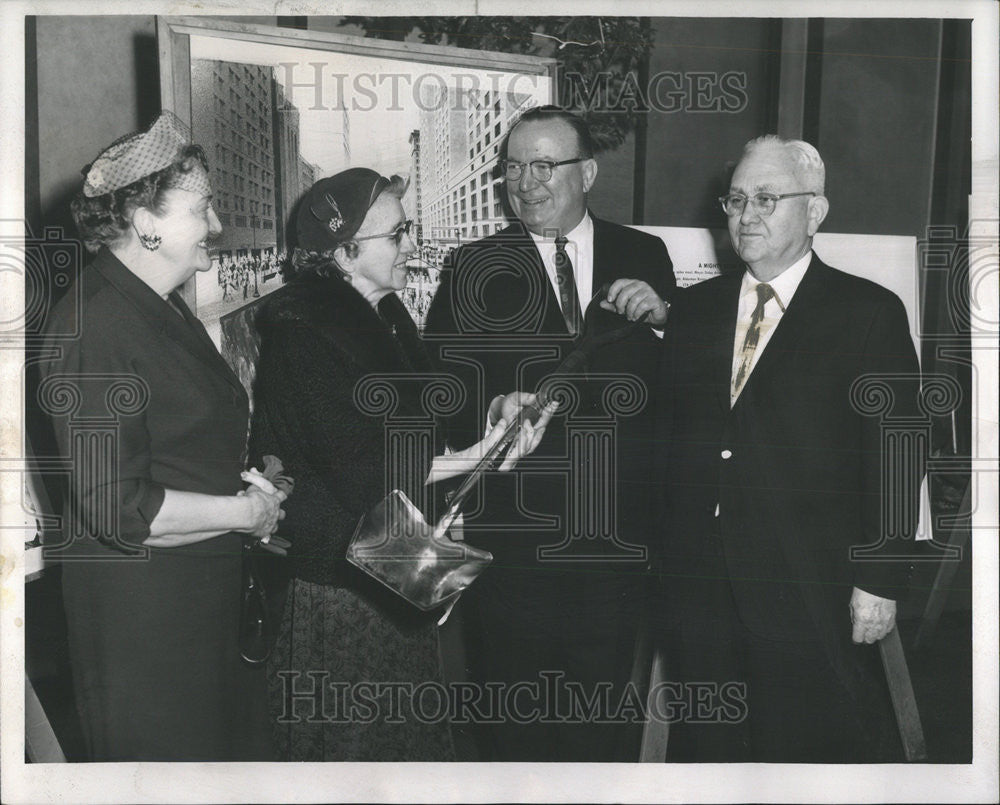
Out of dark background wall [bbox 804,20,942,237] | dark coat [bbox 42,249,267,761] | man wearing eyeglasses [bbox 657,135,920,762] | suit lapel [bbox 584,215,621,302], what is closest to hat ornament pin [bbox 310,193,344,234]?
dark coat [bbox 42,249,267,761]

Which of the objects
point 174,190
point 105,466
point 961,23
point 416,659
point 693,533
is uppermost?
point 961,23

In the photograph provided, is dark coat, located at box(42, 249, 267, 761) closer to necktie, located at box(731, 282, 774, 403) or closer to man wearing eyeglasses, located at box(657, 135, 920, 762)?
man wearing eyeglasses, located at box(657, 135, 920, 762)

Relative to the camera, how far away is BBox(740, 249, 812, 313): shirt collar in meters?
2.58

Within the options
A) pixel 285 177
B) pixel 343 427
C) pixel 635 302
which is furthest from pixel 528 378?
pixel 285 177

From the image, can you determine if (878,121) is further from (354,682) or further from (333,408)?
(354,682)

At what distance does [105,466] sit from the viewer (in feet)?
8.48

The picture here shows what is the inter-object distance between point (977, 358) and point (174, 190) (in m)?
2.40

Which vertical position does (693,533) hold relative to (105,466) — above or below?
below

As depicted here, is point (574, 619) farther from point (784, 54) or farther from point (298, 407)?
point (784, 54)

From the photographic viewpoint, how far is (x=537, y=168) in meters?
2.65

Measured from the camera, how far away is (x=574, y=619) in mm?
2660

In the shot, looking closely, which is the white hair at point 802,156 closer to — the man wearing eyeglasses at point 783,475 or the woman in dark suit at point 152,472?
the man wearing eyeglasses at point 783,475

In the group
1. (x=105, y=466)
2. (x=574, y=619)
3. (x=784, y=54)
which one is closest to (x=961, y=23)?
(x=784, y=54)

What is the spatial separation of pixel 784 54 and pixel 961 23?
1.82ft
